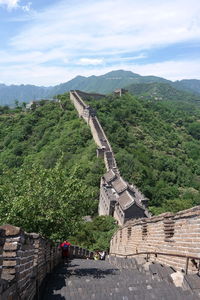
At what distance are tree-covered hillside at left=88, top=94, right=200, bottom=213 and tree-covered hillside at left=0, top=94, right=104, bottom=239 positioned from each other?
5.39 meters

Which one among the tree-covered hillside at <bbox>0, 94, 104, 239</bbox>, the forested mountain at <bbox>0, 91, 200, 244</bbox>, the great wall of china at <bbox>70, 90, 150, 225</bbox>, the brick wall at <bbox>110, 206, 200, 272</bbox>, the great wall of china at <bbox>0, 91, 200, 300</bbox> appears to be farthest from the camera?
the great wall of china at <bbox>70, 90, 150, 225</bbox>

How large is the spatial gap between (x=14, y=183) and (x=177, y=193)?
3932 cm

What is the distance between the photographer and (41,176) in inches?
477

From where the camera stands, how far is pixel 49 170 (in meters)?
12.8

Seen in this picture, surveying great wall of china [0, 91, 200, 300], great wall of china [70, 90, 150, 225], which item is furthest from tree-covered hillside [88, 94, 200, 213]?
great wall of china [0, 91, 200, 300]

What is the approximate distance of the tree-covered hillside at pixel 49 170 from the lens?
1091cm

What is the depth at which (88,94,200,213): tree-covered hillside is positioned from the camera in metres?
43.2

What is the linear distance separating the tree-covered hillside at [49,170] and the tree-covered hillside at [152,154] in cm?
539

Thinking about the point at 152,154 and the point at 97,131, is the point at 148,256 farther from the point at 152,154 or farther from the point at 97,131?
the point at 152,154

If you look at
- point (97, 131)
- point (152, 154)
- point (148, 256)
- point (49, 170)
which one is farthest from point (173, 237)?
point (152, 154)

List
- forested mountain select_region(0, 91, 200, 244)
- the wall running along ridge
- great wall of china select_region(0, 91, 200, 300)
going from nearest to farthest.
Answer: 1. great wall of china select_region(0, 91, 200, 300)
2. forested mountain select_region(0, 91, 200, 244)
3. the wall running along ridge

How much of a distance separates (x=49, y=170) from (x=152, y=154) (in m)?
44.5

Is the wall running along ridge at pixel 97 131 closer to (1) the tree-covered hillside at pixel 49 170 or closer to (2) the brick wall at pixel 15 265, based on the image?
(1) the tree-covered hillside at pixel 49 170

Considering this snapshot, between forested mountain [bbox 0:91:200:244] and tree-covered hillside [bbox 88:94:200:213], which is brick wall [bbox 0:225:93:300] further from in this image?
tree-covered hillside [bbox 88:94:200:213]
